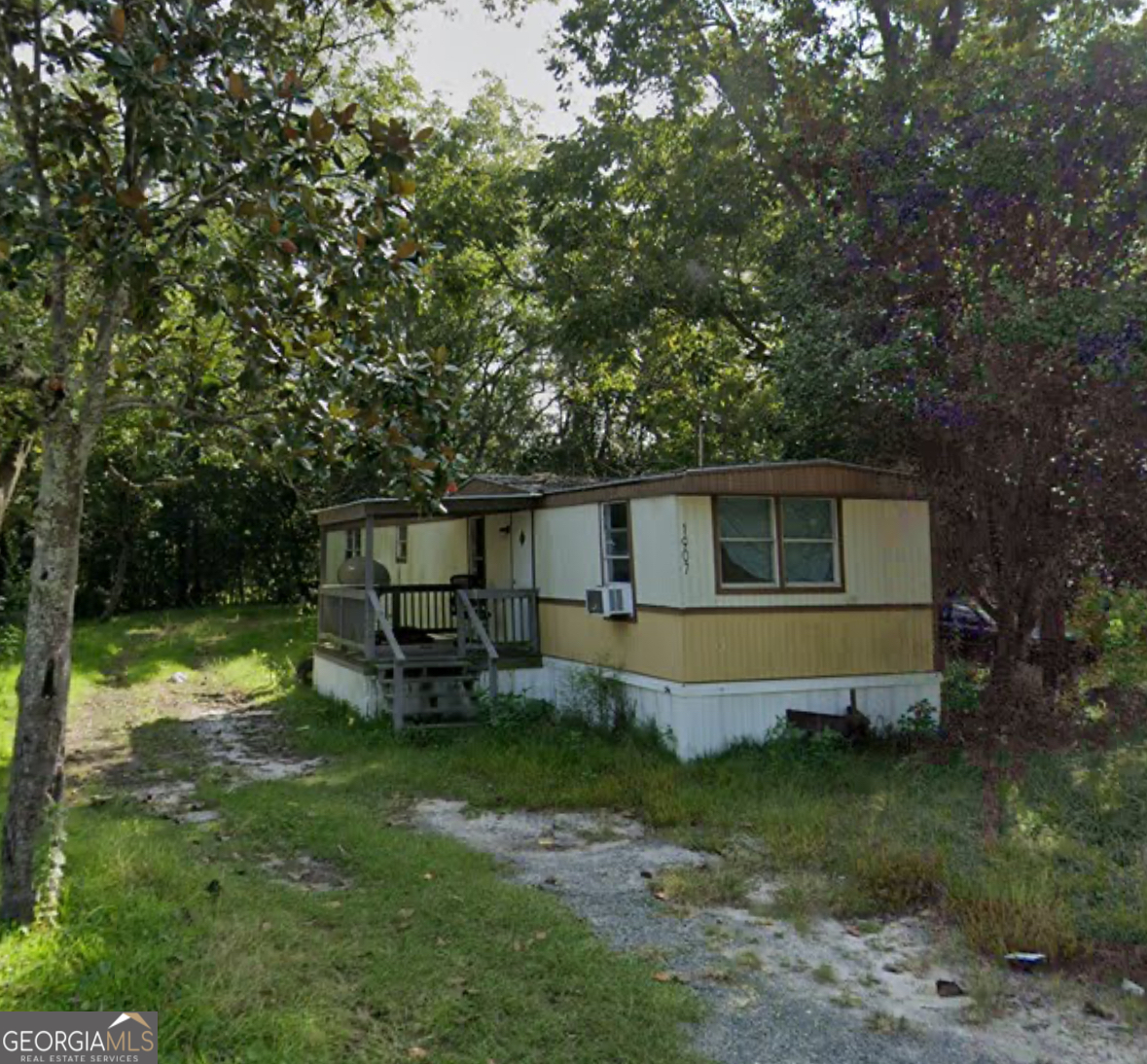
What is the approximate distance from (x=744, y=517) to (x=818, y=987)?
226 inches

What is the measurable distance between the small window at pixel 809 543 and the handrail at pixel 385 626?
432 cm

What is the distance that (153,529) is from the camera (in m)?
25.9

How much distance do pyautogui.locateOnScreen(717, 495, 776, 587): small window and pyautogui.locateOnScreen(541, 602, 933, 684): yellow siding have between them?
0.36 metres

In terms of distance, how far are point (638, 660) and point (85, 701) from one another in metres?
8.30

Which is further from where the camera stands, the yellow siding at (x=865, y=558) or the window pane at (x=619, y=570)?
the window pane at (x=619, y=570)

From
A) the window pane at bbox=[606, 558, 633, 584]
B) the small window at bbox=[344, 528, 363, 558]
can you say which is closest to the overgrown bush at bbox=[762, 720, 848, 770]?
the window pane at bbox=[606, 558, 633, 584]

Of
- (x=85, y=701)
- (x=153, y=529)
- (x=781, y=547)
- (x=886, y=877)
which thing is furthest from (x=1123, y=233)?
(x=153, y=529)

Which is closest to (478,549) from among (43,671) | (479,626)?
(479,626)

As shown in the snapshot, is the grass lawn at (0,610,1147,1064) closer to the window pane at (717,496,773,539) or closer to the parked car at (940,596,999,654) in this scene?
the window pane at (717,496,773,539)

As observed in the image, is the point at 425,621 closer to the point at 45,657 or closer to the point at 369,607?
the point at 369,607

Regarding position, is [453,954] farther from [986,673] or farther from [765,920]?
[986,673]

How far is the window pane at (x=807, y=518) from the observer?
9820 mm

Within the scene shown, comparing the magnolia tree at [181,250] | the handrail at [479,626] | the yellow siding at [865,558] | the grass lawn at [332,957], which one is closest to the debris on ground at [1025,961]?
the grass lawn at [332,957]

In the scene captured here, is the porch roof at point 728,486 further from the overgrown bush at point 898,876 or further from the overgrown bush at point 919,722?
the overgrown bush at point 898,876
